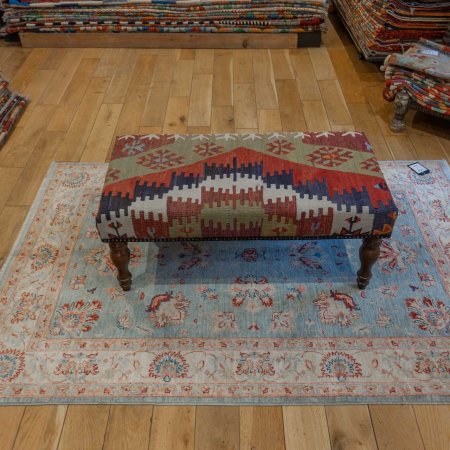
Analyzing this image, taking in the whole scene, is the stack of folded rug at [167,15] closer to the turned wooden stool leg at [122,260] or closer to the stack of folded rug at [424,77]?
the stack of folded rug at [424,77]

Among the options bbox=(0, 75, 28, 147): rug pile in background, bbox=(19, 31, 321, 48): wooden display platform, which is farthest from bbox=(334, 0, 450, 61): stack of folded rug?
bbox=(0, 75, 28, 147): rug pile in background

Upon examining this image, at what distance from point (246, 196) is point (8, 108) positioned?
1.85 metres

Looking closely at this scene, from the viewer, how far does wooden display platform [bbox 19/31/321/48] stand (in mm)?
3342

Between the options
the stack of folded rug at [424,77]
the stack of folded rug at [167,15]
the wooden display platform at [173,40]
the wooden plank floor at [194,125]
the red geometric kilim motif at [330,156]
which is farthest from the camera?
the wooden display platform at [173,40]

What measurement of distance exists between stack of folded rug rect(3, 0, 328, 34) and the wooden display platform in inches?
1.6

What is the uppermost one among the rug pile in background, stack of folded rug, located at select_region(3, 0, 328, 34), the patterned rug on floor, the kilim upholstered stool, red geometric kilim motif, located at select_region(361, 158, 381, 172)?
red geometric kilim motif, located at select_region(361, 158, 381, 172)

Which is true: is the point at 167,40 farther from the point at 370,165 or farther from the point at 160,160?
the point at 370,165

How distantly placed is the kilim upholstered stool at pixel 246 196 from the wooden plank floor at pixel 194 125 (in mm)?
541

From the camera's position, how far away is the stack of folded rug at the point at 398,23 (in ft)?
9.03

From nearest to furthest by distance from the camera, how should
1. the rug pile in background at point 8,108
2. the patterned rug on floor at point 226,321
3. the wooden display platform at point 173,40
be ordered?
the patterned rug on floor at point 226,321 < the rug pile in background at point 8,108 < the wooden display platform at point 173,40

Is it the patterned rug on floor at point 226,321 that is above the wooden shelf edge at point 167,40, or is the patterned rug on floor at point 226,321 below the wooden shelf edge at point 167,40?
below

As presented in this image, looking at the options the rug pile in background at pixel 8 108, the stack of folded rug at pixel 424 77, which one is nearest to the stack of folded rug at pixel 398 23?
the stack of folded rug at pixel 424 77

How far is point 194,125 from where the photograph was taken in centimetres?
266

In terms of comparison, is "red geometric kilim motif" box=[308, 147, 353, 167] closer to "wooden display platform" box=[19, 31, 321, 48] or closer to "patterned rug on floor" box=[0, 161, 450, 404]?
"patterned rug on floor" box=[0, 161, 450, 404]
